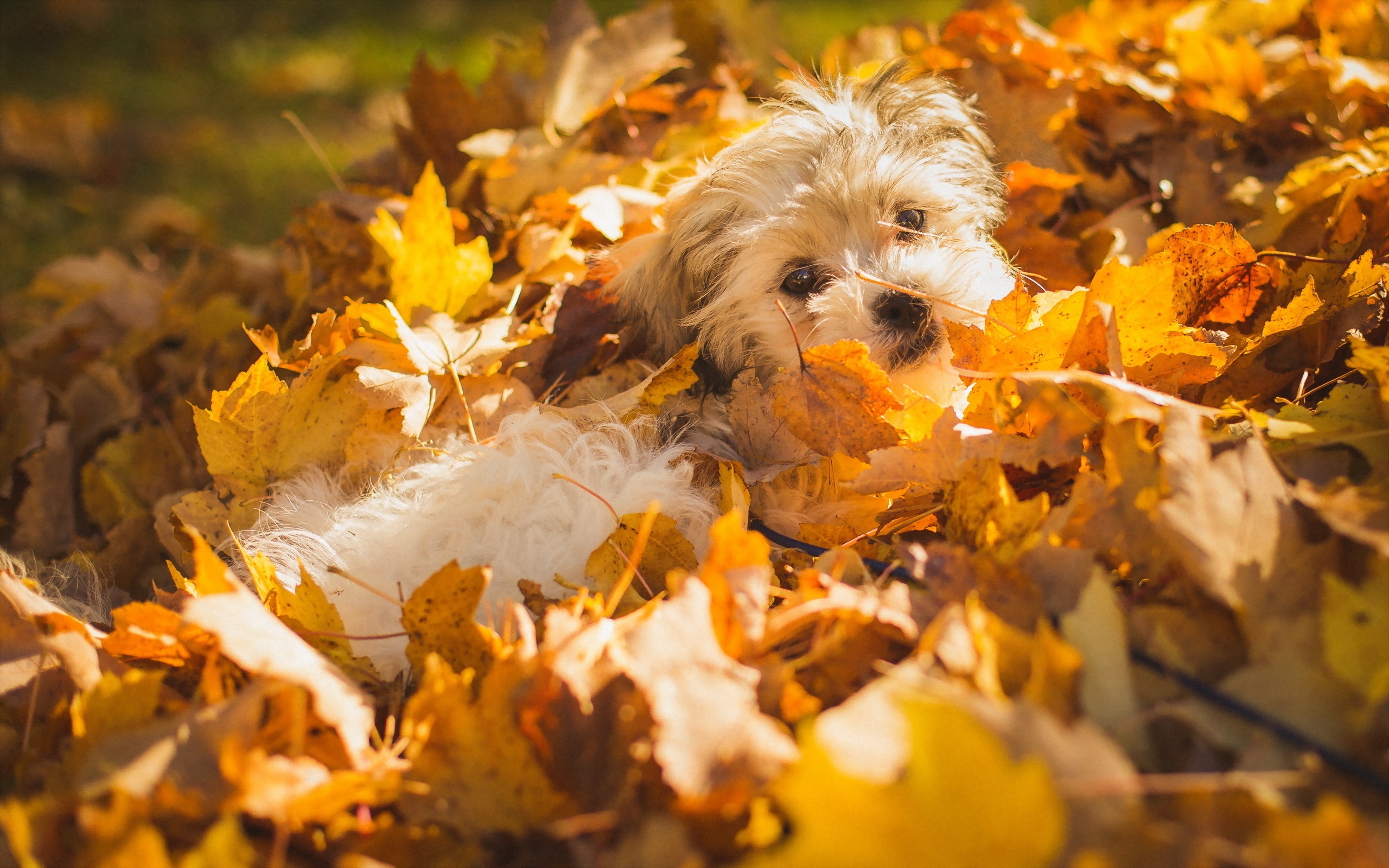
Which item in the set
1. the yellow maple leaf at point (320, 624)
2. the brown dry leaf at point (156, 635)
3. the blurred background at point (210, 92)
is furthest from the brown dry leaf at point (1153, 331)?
the blurred background at point (210, 92)

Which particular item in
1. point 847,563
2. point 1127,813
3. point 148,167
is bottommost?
point 148,167

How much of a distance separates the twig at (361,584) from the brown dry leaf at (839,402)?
2.55 feet

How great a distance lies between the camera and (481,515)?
1.81 metres

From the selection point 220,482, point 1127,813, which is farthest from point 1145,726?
point 220,482

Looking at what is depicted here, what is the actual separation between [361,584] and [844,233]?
1389 mm

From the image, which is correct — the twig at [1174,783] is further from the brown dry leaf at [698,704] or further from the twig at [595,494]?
the twig at [595,494]

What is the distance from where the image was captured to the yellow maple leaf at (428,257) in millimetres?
2230

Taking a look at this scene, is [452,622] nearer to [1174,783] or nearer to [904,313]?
[1174,783]

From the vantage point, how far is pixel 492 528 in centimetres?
177

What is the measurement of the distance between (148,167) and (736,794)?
600 cm

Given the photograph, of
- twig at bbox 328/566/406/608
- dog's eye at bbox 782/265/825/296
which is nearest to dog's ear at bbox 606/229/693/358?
dog's eye at bbox 782/265/825/296

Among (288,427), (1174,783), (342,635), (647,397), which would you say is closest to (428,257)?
(288,427)

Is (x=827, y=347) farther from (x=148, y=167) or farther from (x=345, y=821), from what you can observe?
(x=148, y=167)

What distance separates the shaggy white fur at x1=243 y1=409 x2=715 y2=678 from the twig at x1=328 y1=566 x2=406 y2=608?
0.01 meters
